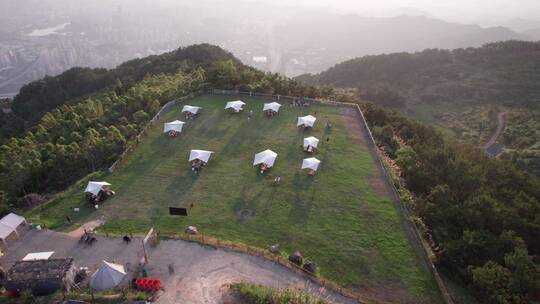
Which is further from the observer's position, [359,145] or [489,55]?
[489,55]

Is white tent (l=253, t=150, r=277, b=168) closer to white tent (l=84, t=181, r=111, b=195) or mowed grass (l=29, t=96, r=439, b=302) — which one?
mowed grass (l=29, t=96, r=439, b=302)

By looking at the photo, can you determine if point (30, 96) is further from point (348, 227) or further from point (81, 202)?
point (348, 227)

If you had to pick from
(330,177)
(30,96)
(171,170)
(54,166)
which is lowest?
(30,96)

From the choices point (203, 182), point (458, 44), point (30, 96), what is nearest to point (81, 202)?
point (203, 182)

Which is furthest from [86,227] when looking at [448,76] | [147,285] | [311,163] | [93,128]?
[448,76]

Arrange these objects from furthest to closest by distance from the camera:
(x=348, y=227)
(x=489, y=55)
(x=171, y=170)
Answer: (x=489, y=55) → (x=171, y=170) → (x=348, y=227)

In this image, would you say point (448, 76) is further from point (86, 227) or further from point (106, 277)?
point (106, 277)

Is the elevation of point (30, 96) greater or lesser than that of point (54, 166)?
lesser
